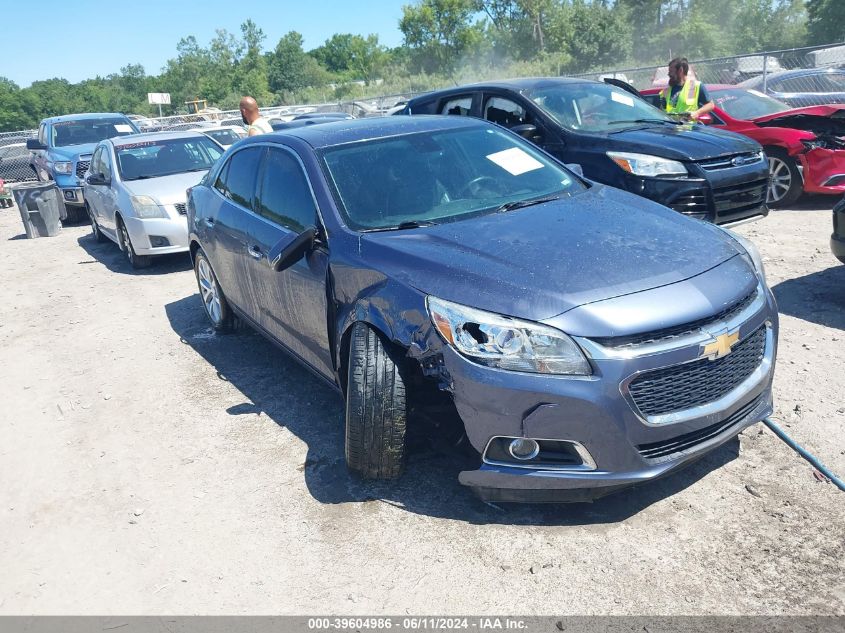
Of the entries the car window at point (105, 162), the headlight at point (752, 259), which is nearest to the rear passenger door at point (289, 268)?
the headlight at point (752, 259)

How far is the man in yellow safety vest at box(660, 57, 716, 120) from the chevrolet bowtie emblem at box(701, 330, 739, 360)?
22.4ft

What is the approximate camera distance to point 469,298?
3.11 meters

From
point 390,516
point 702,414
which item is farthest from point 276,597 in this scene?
point 702,414

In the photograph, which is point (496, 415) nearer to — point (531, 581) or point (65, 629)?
point (531, 581)

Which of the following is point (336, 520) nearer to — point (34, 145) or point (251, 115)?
point (251, 115)

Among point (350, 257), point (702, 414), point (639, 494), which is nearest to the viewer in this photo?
point (702, 414)

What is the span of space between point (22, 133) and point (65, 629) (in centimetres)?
2971

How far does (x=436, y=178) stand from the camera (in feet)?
13.9

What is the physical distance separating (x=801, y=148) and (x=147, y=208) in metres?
7.91

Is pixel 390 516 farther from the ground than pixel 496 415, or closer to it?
closer to it

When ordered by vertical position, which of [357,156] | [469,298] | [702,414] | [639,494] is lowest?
[639,494]

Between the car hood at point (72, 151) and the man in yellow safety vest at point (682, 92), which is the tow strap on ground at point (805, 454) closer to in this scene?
the man in yellow safety vest at point (682, 92)

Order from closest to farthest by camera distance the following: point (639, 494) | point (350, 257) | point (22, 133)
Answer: point (639, 494)
point (350, 257)
point (22, 133)

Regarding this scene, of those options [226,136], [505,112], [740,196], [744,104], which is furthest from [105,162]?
[744,104]
